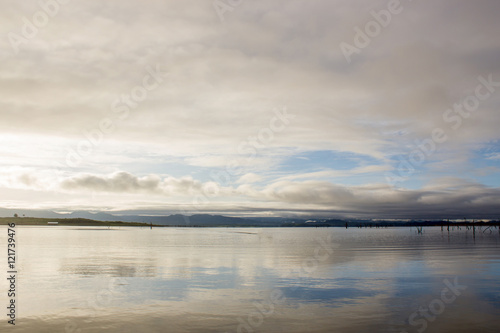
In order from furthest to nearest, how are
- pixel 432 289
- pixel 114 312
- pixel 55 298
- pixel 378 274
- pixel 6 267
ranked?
pixel 6 267
pixel 378 274
pixel 432 289
pixel 55 298
pixel 114 312

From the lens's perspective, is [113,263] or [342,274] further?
[113,263]

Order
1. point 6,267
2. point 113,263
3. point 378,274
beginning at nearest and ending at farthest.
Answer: point 378,274 → point 6,267 → point 113,263

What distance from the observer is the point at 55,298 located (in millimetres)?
26906

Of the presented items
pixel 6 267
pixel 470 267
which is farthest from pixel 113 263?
pixel 470 267

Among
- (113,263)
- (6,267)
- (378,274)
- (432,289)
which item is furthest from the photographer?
(113,263)

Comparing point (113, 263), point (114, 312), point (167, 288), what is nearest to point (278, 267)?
point (167, 288)

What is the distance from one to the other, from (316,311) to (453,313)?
323 inches

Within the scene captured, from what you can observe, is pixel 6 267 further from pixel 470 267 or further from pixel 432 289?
pixel 470 267

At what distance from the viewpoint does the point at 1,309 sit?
24.0 m

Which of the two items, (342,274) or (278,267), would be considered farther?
(278,267)

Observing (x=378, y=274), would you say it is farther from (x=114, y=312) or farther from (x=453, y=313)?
(x=114, y=312)

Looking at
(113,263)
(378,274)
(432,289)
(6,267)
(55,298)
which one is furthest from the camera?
(113,263)

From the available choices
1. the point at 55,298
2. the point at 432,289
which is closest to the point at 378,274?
the point at 432,289

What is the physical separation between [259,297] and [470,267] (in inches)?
1113
